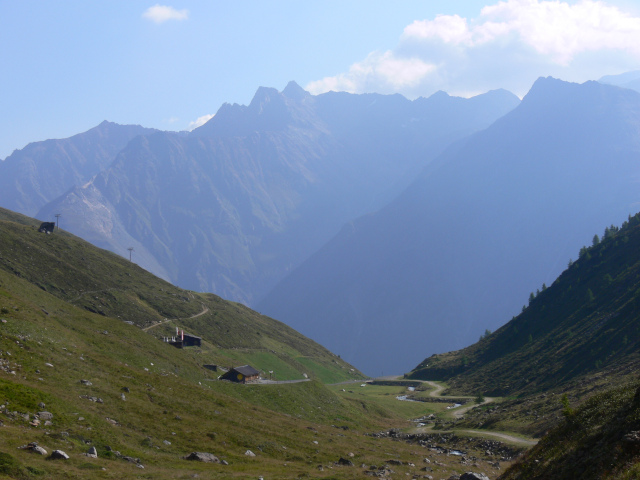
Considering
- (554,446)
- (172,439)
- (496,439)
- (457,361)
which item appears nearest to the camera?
Answer: (554,446)

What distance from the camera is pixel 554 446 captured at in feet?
95.0

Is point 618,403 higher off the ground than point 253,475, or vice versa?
point 618,403

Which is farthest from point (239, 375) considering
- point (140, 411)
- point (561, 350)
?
point (561, 350)

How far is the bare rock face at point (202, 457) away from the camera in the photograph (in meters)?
36.3


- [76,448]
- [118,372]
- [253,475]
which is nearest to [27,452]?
[76,448]

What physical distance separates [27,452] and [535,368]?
115859mm

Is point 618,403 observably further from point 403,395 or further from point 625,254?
point 625,254

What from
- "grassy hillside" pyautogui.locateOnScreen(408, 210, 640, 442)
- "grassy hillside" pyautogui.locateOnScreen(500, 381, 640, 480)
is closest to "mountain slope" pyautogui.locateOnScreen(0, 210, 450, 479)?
"grassy hillside" pyautogui.locateOnScreen(500, 381, 640, 480)

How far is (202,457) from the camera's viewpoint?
3659cm

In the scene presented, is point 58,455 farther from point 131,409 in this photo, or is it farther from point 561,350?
point 561,350

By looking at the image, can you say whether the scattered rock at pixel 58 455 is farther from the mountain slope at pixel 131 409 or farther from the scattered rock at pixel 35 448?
the mountain slope at pixel 131 409

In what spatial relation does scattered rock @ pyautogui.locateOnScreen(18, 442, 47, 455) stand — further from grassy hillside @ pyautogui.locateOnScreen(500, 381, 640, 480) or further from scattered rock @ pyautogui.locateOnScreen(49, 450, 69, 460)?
grassy hillside @ pyautogui.locateOnScreen(500, 381, 640, 480)

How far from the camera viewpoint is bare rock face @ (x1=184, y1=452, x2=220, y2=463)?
36.3 meters

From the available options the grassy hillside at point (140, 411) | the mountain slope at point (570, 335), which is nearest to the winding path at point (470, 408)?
the grassy hillside at point (140, 411)
